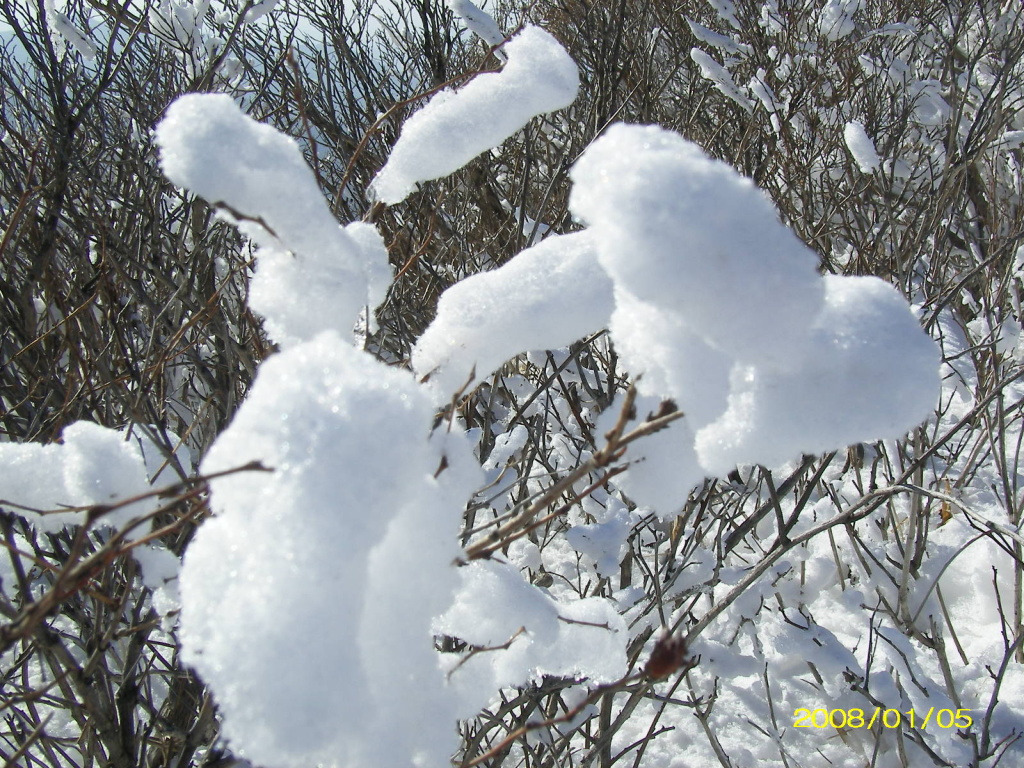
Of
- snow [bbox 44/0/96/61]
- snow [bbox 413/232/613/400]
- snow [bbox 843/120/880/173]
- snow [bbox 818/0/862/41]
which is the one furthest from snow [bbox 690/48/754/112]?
snow [bbox 44/0/96/61]

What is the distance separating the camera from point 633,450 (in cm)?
80

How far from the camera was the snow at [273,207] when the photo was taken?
2.02ft

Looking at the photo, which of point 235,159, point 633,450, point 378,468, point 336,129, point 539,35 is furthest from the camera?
point 336,129

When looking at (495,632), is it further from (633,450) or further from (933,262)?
(933,262)

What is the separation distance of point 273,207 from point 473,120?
0.35 m

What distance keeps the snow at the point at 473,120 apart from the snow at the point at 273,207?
217mm

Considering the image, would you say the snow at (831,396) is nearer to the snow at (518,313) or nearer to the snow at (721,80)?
the snow at (518,313)

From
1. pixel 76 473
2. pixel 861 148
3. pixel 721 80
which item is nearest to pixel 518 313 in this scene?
pixel 76 473

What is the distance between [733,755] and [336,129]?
3.56 metres

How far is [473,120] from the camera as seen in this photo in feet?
2.92

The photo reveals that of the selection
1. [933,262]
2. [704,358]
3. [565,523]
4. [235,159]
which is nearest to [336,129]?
[565,523]
